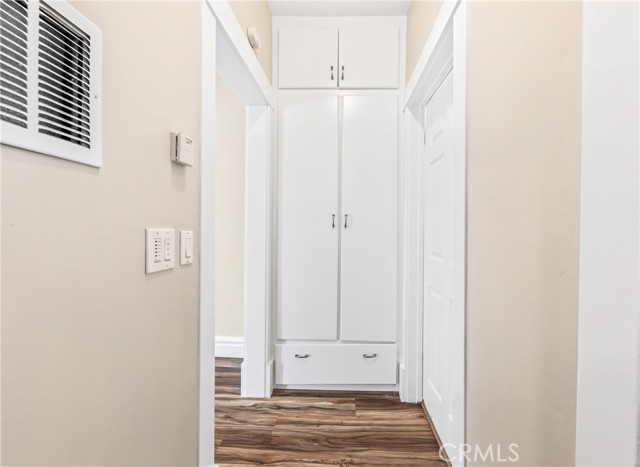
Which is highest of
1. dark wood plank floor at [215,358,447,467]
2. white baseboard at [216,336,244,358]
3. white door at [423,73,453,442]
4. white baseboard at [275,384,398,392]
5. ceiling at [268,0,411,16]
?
ceiling at [268,0,411,16]

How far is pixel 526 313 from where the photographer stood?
0.89m

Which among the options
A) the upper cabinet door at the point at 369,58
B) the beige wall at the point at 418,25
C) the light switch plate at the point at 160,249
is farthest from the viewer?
the upper cabinet door at the point at 369,58

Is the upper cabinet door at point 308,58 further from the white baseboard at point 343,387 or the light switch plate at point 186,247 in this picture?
the white baseboard at point 343,387

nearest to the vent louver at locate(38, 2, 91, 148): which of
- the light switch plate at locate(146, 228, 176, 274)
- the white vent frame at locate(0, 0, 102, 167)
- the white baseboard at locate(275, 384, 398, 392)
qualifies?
the white vent frame at locate(0, 0, 102, 167)

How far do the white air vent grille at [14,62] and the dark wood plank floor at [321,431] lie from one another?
1.70 metres

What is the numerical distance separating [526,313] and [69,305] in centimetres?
104

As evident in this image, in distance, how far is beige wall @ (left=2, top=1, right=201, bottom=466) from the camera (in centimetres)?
58

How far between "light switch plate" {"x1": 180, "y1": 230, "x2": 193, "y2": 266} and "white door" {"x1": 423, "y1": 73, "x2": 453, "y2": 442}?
1.08 meters

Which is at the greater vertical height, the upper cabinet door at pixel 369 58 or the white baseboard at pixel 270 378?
the upper cabinet door at pixel 369 58

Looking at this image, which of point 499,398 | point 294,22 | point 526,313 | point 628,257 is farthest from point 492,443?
point 294,22

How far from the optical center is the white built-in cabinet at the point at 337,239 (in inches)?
90.5

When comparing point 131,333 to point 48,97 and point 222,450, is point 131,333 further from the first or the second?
point 222,450

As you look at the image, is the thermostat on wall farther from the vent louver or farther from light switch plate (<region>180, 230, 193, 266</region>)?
the vent louver

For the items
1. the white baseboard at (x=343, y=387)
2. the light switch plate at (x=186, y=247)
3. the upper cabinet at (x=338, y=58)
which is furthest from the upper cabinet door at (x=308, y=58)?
the white baseboard at (x=343, y=387)
